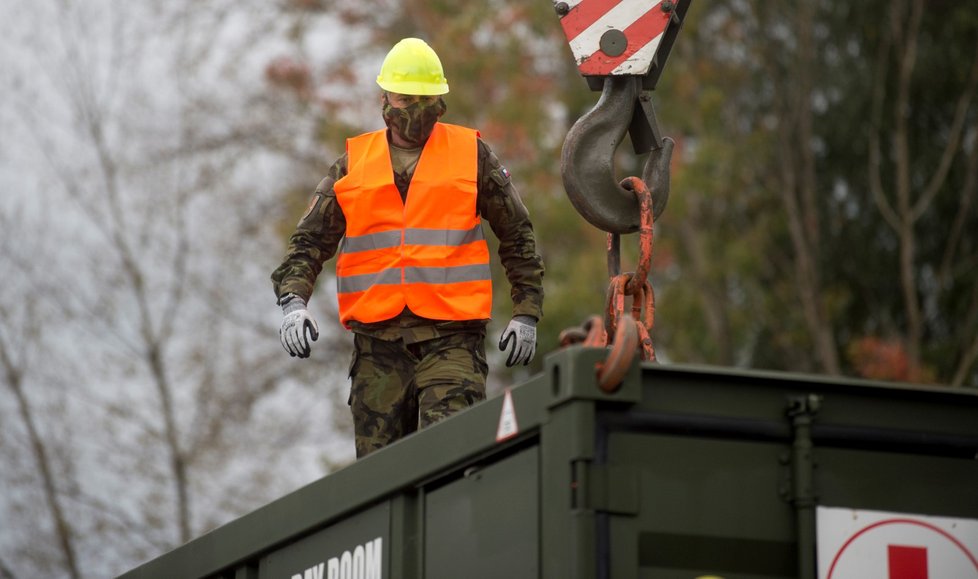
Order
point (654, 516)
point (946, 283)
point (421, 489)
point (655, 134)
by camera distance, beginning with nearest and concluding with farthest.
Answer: point (654, 516)
point (421, 489)
point (655, 134)
point (946, 283)

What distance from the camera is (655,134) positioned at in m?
5.43

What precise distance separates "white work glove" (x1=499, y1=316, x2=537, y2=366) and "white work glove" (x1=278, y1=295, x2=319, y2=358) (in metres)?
0.62

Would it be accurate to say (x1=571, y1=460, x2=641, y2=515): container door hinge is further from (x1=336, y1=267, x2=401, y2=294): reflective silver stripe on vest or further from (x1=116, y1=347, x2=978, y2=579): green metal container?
(x1=336, y1=267, x2=401, y2=294): reflective silver stripe on vest

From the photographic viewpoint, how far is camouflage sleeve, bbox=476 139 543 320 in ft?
21.2

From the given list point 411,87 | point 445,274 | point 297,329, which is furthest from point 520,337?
point 411,87

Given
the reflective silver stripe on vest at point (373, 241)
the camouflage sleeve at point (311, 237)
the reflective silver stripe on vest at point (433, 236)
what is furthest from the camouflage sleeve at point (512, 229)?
the camouflage sleeve at point (311, 237)

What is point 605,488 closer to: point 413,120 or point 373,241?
point 373,241

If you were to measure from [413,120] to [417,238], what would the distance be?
0.41 meters

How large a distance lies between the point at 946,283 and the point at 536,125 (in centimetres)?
509

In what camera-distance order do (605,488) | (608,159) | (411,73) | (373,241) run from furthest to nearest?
(411,73)
(373,241)
(608,159)
(605,488)

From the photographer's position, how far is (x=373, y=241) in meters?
6.33

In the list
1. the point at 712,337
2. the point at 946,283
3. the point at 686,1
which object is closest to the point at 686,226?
the point at 712,337

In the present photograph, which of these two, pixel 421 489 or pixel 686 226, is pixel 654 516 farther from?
pixel 686 226

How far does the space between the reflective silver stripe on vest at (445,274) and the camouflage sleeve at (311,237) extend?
325mm
